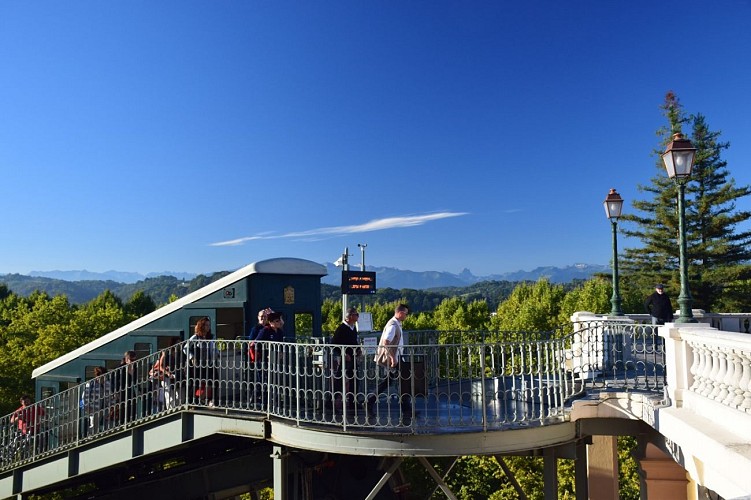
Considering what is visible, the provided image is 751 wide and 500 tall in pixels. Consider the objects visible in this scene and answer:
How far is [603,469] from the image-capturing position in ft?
36.4

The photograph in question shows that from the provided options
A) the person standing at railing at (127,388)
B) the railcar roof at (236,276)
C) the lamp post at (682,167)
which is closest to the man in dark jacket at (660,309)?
the lamp post at (682,167)

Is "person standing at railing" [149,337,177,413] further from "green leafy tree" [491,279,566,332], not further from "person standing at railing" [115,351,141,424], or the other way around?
"green leafy tree" [491,279,566,332]

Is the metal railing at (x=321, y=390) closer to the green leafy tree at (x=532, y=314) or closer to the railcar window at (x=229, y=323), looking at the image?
the railcar window at (x=229, y=323)

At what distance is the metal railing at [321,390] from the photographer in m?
8.30

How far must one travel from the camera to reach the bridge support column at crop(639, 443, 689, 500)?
31.3ft

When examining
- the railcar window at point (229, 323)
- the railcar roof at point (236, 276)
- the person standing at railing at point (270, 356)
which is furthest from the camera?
the railcar window at point (229, 323)

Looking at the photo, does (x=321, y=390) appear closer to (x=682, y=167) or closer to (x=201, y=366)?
(x=201, y=366)

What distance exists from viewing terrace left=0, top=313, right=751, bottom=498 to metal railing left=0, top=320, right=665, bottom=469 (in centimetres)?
4

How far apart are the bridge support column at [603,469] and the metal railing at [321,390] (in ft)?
4.52

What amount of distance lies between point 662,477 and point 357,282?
1009 cm

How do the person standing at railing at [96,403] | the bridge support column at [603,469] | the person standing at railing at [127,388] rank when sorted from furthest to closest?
1. the bridge support column at [603,469]
2. the person standing at railing at [96,403]
3. the person standing at railing at [127,388]

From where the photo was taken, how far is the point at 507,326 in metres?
47.1

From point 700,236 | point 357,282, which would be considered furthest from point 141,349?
point 700,236

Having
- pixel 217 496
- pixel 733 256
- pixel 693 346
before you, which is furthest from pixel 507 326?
pixel 693 346
